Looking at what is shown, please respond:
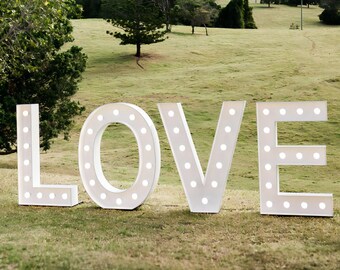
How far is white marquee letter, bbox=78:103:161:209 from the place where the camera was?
10406mm

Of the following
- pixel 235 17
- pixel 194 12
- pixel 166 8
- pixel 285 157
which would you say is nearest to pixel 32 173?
pixel 285 157

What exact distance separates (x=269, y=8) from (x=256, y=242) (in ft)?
296

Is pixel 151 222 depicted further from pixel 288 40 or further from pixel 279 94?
pixel 288 40

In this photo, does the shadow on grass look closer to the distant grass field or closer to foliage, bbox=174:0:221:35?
the distant grass field

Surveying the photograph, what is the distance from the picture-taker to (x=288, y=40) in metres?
54.9

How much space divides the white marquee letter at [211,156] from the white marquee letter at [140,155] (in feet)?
1.32

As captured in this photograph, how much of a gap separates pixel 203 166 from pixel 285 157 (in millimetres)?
14513

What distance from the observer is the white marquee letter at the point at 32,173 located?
445 inches

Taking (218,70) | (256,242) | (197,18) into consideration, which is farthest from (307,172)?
(197,18)

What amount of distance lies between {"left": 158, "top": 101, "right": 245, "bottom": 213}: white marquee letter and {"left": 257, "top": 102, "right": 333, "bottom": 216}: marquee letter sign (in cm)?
52

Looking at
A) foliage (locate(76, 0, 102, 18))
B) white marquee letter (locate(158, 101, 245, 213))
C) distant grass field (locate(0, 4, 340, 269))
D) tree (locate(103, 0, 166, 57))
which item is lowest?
distant grass field (locate(0, 4, 340, 269))

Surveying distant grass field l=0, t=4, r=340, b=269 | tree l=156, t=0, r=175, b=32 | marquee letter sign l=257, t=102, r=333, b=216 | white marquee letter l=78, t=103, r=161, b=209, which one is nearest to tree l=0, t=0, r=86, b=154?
distant grass field l=0, t=4, r=340, b=269

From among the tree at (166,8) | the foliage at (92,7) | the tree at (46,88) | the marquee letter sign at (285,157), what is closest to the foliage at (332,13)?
the tree at (166,8)

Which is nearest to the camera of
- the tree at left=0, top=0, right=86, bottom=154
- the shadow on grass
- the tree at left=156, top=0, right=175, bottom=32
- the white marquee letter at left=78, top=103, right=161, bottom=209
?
the white marquee letter at left=78, top=103, right=161, bottom=209
